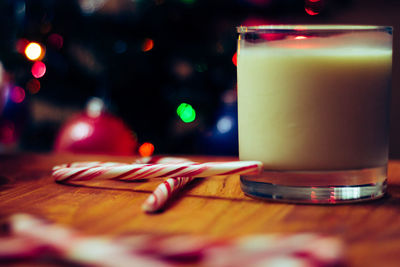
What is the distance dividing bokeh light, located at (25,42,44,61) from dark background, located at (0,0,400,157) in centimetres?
3

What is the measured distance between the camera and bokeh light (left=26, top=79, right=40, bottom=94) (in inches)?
78.1

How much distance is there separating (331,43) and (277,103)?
11 centimetres

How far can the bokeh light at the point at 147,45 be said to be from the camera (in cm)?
178

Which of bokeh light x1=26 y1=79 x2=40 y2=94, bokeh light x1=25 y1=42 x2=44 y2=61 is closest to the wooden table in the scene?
bokeh light x1=25 y1=42 x2=44 y2=61

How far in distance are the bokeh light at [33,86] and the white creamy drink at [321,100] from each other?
1484 mm

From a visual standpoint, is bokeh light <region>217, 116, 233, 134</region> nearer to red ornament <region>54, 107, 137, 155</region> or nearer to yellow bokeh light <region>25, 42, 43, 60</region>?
red ornament <region>54, 107, 137, 155</region>

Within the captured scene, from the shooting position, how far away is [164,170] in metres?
0.74

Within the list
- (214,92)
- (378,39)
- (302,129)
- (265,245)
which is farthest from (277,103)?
(214,92)

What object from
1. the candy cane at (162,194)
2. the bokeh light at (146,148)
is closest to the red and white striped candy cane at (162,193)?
the candy cane at (162,194)

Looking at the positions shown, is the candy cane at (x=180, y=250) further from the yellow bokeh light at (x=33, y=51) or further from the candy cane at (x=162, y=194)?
the yellow bokeh light at (x=33, y=51)

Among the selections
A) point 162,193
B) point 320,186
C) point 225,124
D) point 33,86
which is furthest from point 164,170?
point 33,86

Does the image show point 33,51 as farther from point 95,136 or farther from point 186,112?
point 186,112

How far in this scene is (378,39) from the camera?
2.25 ft

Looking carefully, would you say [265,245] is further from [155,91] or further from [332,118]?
[155,91]
